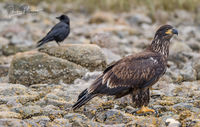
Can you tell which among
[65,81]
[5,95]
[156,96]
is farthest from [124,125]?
[65,81]

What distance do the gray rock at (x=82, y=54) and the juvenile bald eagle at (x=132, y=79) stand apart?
216 centimetres

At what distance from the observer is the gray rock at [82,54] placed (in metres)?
8.46

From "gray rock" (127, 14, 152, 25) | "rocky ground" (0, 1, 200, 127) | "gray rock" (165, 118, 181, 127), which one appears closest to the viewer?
"gray rock" (165, 118, 181, 127)

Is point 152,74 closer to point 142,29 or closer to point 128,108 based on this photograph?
point 128,108

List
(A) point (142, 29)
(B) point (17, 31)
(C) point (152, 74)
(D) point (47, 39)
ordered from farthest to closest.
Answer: (A) point (142, 29) → (B) point (17, 31) → (D) point (47, 39) → (C) point (152, 74)

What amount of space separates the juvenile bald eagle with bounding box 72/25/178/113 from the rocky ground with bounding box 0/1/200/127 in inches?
10.0


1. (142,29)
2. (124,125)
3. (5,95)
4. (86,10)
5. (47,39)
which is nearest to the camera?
(124,125)

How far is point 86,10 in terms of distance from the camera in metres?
19.6

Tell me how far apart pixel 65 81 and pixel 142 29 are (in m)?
8.40

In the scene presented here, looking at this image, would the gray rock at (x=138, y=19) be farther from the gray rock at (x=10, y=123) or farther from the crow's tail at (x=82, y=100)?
the gray rock at (x=10, y=123)

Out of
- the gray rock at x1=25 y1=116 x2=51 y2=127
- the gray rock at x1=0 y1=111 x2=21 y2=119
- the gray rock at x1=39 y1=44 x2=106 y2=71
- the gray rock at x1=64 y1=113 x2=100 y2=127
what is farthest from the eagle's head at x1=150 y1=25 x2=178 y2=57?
the gray rock at x1=0 y1=111 x2=21 y2=119

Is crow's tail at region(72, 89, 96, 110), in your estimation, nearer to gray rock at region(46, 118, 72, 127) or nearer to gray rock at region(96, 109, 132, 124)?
gray rock at region(96, 109, 132, 124)

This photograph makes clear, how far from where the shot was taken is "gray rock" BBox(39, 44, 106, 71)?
8.46 meters

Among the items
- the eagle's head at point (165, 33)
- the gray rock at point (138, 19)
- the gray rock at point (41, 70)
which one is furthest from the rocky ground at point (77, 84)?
the gray rock at point (138, 19)
